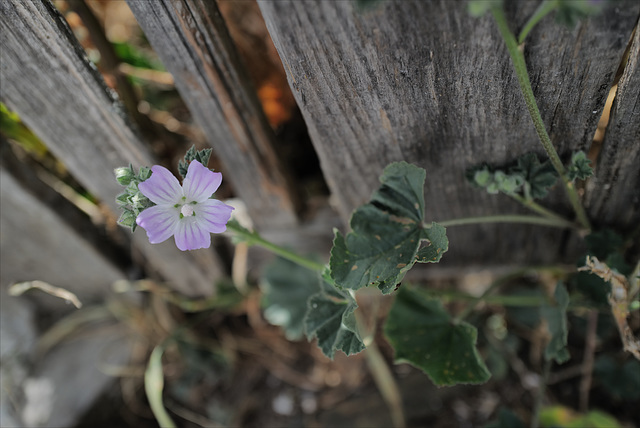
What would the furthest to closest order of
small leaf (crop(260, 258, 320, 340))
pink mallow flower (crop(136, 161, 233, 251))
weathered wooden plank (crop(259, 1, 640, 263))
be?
small leaf (crop(260, 258, 320, 340)), pink mallow flower (crop(136, 161, 233, 251)), weathered wooden plank (crop(259, 1, 640, 263))

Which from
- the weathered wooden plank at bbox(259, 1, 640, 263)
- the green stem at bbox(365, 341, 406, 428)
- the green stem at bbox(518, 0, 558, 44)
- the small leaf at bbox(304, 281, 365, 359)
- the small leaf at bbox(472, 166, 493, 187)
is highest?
the green stem at bbox(518, 0, 558, 44)

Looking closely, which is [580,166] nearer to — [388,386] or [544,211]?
[544,211]

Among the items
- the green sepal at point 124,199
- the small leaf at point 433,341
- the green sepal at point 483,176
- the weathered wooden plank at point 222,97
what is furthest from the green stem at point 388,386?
the green sepal at point 124,199

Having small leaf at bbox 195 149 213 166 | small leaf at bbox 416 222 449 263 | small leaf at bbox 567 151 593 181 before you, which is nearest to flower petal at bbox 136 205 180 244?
small leaf at bbox 195 149 213 166

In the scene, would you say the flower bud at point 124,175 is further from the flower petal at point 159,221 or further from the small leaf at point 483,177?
the small leaf at point 483,177

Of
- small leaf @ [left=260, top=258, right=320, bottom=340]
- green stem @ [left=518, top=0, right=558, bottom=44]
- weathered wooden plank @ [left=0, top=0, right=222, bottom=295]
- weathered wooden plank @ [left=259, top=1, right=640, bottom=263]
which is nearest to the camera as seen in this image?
A: green stem @ [left=518, top=0, right=558, bottom=44]

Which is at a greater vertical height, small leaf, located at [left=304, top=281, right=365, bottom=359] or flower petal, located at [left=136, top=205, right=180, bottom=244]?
flower petal, located at [left=136, top=205, right=180, bottom=244]

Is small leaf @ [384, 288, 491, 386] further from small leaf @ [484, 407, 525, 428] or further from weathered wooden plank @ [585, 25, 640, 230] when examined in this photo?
weathered wooden plank @ [585, 25, 640, 230]

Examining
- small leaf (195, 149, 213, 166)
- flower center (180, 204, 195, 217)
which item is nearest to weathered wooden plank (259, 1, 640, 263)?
small leaf (195, 149, 213, 166)

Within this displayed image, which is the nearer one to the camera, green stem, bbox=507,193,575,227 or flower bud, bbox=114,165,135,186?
flower bud, bbox=114,165,135,186
